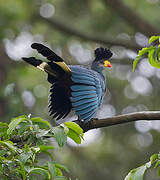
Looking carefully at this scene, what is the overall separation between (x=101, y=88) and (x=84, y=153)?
5030mm

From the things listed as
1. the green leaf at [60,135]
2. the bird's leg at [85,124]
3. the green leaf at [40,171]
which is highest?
the bird's leg at [85,124]

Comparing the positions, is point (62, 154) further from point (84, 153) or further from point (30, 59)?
point (30, 59)

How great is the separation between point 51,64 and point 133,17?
3.55m

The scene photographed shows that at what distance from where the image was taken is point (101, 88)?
3.55 m

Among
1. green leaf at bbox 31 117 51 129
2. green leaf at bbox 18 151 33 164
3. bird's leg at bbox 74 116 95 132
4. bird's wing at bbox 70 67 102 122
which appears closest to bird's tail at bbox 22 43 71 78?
bird's wing at bbox 70 67 102 122

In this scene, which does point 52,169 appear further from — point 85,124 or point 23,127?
point 85,124

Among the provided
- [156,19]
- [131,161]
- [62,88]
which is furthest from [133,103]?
[62,88]

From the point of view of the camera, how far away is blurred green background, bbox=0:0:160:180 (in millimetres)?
7008

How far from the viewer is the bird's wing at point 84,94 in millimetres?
3223

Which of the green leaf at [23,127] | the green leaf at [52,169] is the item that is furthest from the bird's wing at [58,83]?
the green leaf at [52,169]

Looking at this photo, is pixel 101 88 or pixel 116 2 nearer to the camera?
pixel 101 88

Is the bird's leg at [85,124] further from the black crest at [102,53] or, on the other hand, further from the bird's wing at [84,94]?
the black crest at [102,53]

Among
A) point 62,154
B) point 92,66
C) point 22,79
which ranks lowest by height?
point 62,154

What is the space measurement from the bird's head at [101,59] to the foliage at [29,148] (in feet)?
6.23
